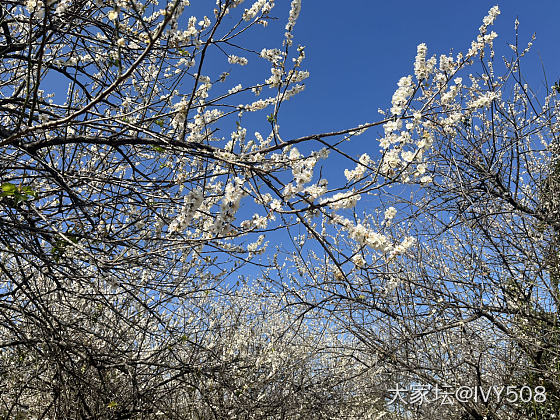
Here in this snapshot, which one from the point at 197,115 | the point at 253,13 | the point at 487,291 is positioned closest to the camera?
the point at 197,115

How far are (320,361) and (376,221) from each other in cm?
338

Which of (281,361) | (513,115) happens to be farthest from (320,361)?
(513,115)

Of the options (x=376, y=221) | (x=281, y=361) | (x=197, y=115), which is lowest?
(x=281, y=361)

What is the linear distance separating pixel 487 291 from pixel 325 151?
3.60 m

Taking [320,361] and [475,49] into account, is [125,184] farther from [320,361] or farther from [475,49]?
[320,361]

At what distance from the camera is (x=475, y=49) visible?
3.51 meters

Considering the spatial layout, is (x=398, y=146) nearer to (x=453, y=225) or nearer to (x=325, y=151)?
(x=325, y=151)

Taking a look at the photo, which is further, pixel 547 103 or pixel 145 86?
pixel 547 103

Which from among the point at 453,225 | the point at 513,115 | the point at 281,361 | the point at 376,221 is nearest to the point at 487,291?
the point at 453,225

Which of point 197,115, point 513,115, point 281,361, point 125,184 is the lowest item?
point 281,361

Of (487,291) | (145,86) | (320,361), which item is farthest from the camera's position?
(320,361)

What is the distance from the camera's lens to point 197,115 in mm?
2682

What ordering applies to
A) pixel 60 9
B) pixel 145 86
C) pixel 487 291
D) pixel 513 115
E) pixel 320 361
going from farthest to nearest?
pixel 320 361 < pixel 513 115 < pixel 487 291 < pixel 145 86 < pixel 60 9

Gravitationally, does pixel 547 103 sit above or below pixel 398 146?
above
